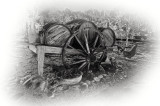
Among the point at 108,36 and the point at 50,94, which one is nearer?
the point at 50,94

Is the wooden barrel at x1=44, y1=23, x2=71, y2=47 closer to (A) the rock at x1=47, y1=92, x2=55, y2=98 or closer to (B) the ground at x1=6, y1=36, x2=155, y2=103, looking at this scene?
(B) the ground at x1=6, y1=36, x2=155, y2=103

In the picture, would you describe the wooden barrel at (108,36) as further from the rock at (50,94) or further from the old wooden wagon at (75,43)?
the rock at (50,94)

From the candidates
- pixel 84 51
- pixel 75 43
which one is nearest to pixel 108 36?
pixel 84 51

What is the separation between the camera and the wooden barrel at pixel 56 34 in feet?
17.3

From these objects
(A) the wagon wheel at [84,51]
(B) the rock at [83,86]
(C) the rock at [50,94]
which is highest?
(A) the wagon wheel at [84,51]

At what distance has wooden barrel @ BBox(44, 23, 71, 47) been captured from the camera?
17.3 feet

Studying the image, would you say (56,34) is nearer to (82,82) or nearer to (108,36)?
(82,82)

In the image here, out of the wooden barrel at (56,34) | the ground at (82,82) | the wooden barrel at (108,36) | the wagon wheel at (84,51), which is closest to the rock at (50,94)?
the ground at (82,82)

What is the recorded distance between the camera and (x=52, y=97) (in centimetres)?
475

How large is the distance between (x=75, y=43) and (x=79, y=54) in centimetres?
44

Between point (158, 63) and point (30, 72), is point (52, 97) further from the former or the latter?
point (158, 63)

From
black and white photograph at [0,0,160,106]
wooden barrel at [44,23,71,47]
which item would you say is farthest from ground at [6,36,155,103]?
wooden barrel at [44,23,71,47]

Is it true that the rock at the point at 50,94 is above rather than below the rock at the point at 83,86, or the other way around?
below

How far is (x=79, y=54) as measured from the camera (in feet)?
19.5
